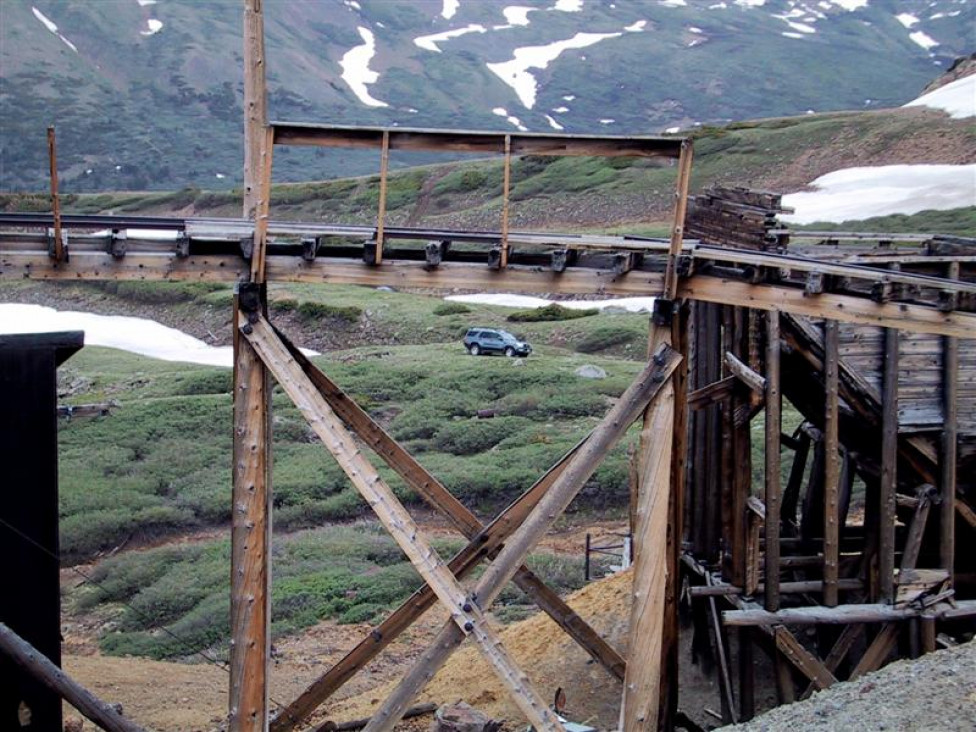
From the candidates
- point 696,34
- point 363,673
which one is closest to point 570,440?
point 363,673

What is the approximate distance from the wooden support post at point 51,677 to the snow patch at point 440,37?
153111mm

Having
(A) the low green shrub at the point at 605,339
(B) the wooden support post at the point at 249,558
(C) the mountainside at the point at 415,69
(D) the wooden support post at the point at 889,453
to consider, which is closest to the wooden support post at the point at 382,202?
(B) the wooden support post at the point at 249,558

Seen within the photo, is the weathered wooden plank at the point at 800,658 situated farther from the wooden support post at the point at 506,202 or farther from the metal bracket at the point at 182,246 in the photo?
the metal bracket at the point at 182,246

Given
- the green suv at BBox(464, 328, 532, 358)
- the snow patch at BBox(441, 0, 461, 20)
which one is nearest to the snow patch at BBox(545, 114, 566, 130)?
the snow patch at BBox(441, 0, 461, 20)

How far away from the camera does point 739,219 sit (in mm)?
13000

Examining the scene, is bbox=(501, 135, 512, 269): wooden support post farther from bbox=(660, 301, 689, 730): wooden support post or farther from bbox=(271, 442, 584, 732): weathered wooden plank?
bbox=(271, 442, 584, 732): weathered wooden plank

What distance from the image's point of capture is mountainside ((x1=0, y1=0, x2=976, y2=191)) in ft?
371

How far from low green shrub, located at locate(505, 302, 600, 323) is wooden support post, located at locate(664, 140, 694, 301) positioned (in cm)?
3567

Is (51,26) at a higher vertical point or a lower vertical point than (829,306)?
higher

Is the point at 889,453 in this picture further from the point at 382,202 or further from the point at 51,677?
the point at 51,677

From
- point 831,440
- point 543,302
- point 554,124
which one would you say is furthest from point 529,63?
point 831,440

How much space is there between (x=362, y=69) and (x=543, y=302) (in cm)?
10394

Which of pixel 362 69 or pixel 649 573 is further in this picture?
pixel 362 69

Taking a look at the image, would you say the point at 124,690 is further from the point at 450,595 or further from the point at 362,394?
the point at 362,394
